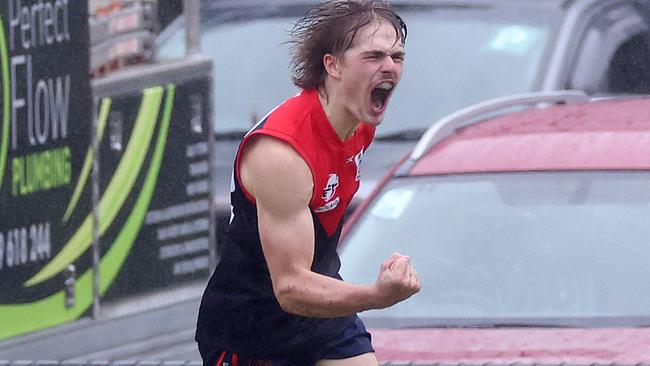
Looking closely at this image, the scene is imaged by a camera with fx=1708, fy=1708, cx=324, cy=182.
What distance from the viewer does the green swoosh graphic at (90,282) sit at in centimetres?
525

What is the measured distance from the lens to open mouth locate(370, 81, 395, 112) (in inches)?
147

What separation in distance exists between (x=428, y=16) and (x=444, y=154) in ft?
10.4

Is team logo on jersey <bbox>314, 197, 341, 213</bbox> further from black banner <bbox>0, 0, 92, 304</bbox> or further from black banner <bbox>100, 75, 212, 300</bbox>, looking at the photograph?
black banner <bbox>100, 75, 212, 300</bbox>

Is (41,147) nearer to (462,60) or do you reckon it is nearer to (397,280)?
(397,280)

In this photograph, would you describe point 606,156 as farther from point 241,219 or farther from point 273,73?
point 273,73

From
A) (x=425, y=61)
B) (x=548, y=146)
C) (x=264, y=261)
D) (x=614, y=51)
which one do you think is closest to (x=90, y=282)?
(x=548, y=146)

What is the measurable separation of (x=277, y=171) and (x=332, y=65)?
0.99 ft

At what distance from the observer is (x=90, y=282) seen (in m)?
5.62

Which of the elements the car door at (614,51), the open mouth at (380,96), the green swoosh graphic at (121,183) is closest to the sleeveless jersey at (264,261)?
the open mouth at (380,96)

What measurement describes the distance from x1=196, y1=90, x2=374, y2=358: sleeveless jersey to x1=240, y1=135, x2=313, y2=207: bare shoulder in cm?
2

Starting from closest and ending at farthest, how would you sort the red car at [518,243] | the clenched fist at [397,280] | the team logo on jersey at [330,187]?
the clenched fist at [397,280] → the team logo on jersey at [330,187] → the red car at [518,243]

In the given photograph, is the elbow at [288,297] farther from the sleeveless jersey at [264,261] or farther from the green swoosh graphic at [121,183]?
the green swoosh graphic at [121,183]

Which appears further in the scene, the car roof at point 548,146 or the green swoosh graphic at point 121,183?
the car roof at point 548,146

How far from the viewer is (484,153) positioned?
579 centimetres
